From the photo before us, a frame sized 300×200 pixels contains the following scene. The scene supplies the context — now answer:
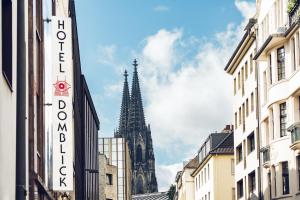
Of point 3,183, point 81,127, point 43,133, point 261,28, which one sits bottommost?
point 3,183

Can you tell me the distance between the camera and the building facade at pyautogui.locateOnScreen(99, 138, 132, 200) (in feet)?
468

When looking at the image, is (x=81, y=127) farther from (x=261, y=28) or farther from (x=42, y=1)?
(x=42, y=1)

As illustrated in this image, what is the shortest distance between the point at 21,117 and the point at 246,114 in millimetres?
54449

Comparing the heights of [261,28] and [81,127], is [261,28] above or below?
above

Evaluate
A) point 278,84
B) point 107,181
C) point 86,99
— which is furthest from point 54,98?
point 107,181

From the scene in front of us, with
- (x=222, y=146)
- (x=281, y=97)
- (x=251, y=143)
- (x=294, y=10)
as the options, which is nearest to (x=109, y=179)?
(x=222, y=146)

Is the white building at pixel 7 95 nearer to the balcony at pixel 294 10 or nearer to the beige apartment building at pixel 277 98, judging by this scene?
the balcony at pixel 294 10

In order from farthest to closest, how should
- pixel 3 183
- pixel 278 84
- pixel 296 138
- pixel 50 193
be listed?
pixel 278 84
pixel 296 138
pixel 50 193
pixel 3 183

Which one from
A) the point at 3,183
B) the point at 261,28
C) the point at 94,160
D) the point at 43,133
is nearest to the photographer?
the point at 3,183

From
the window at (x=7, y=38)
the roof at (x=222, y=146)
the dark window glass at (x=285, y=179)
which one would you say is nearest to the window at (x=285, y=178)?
the dark window glass at (x=285, y=179)

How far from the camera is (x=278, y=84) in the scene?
50469 millimetres

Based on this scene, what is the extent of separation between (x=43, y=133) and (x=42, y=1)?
4.25 metres

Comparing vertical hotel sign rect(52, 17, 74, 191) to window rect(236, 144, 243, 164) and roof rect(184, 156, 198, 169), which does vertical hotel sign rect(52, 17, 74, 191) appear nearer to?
window rect(236, 144, 243, 164)

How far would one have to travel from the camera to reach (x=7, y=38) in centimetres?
1670
